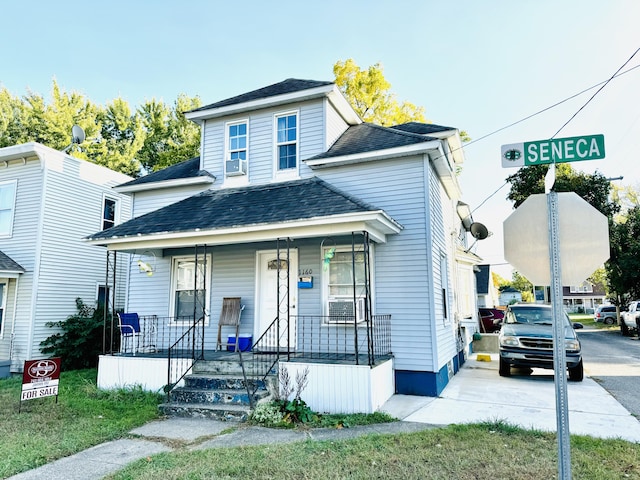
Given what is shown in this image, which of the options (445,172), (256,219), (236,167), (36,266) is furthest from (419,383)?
(36,266)

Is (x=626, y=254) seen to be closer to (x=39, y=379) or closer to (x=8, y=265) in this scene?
(x=39, y=379)

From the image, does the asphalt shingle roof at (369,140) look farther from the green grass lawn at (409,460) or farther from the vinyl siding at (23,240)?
A: the vinyl siding at (23,240)

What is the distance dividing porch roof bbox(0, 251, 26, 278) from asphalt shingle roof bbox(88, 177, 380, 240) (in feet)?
16.4

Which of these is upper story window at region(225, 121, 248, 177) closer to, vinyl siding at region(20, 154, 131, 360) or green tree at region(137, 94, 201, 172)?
vinyl siding at region(20, 154, 131, 360)

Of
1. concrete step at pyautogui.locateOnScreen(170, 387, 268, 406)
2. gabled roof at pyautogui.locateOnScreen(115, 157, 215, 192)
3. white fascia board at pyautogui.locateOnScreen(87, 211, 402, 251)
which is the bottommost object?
concrete step at pyautogui.locateOnScreen(170, 387, 268, 406)

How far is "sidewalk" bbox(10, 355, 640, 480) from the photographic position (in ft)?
16.1

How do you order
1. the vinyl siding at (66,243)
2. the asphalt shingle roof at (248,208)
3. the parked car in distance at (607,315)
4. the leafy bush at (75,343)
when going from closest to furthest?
the asphalt shingle roof at (248,208)
the leafy bush at (75,343)
the vinyl siding at (66,243)
the parked car in distance at (607,315)

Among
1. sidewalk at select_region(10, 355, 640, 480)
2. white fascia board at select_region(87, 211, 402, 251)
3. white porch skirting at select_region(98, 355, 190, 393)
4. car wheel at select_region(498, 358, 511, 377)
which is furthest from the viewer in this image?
car wheel at select_region(498, 358, 511, 377)

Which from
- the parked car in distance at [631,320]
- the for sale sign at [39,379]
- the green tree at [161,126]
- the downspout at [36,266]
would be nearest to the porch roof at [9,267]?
the downspout at [36,266]

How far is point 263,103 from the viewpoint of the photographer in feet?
33.5

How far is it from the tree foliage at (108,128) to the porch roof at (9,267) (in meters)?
12.6

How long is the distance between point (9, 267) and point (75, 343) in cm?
298

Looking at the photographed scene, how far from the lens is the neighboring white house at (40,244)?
12398 millimetres

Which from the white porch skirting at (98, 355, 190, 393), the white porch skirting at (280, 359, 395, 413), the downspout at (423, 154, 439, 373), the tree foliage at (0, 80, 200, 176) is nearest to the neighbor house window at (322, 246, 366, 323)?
the downspout at (423, 154, 439, 373)
